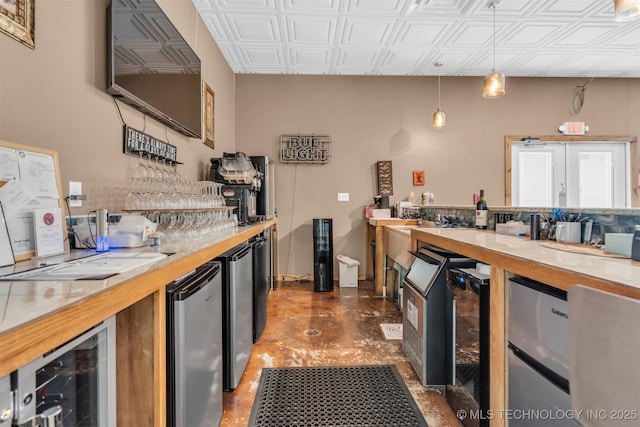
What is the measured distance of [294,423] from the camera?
152 cm

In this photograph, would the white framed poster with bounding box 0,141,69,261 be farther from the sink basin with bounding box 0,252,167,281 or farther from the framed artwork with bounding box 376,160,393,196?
the framed artwork with bounding box 376,160,393,196

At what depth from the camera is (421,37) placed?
142 inches

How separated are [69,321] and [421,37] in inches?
163

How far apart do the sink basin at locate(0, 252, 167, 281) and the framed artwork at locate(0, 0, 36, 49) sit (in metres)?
0.90

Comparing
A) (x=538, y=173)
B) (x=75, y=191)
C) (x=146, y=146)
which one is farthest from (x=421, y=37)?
(x=75, y=191)

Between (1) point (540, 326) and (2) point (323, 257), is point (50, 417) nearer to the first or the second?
(1) point (540, 326)

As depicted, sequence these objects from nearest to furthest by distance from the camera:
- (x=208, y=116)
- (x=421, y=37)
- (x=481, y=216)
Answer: (x=481, y=216) → (x=208, y=116) → (x=421, y=37)

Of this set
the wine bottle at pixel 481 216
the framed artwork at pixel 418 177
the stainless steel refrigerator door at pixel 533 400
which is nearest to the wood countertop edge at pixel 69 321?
the stainless steel refrigerator door at pixel 533 400

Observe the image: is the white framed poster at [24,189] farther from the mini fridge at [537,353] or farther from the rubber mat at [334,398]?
the mini fridge at [537,353]

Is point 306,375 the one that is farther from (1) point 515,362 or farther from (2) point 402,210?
(2) point 402,210

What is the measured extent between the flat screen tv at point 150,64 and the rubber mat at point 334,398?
193 centimetres

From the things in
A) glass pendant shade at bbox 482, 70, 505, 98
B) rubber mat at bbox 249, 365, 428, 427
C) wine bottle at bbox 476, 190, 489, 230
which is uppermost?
glass pendant shade at bbox 482, 70, 505, 98

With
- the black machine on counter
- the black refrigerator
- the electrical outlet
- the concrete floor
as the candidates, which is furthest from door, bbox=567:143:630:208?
the electrical outlet

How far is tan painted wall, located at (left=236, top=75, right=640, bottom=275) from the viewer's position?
4.58m
